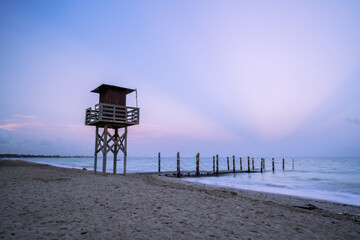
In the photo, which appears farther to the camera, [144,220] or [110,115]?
[110,115]

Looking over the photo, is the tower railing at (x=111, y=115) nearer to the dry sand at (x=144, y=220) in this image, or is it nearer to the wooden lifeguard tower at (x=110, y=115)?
the wooden lifeguard tower at (x=110, y=115)

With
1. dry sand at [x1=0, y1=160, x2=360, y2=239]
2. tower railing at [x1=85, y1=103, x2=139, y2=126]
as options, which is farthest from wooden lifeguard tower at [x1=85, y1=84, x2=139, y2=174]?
dry sand at [x1=0, y1=160, x2=360, y2=239]

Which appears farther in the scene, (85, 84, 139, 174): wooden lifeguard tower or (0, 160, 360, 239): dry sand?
(85, 84, 139, 174): wooden lifeguard tower

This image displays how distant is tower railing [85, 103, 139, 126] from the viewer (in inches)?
687

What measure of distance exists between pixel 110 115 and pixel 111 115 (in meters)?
0.09

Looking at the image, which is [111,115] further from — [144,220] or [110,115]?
[144,220]

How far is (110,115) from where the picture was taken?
18.1 meters

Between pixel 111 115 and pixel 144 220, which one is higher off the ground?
pixel 111 115

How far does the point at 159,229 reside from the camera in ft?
18.9

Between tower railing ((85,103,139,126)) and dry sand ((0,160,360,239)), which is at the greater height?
tower railing ((85,103,139,126))

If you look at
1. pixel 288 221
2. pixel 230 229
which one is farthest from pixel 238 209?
pixel 230 229

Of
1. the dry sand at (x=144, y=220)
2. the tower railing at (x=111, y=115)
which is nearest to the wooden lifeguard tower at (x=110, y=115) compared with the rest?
the tower railing at (x=111, y=115)

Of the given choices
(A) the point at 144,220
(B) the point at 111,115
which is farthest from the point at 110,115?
(A) the point at 144,220

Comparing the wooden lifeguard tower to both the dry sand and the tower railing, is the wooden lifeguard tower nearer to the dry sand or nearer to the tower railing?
the tower railing
